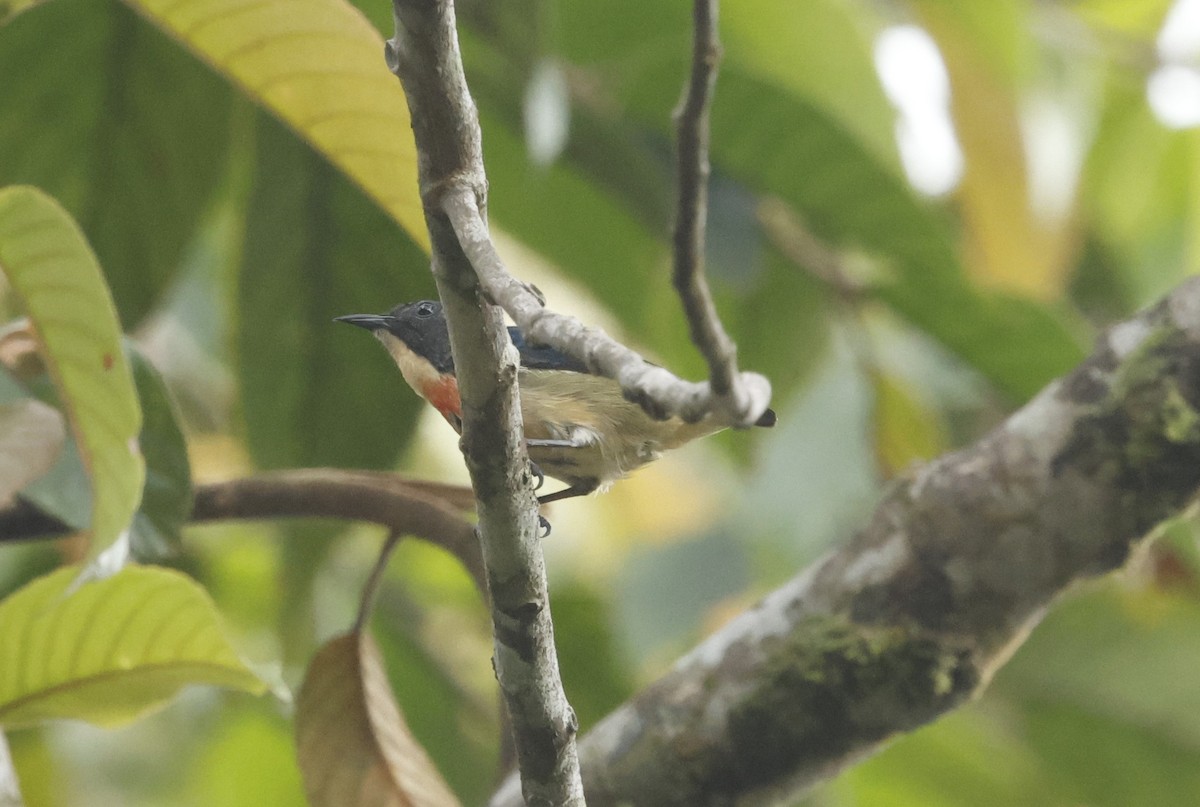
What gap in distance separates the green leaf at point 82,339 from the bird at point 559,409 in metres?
0.94

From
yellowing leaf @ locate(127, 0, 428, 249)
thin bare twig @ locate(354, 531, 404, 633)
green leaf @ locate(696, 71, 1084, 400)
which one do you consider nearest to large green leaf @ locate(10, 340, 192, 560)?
thin bare twig @ locate(354, 531, 404, 633)

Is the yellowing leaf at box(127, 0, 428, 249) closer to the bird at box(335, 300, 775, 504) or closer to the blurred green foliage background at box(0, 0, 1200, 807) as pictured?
the blurred green foliage background at box(0, 0, 1200, 807)

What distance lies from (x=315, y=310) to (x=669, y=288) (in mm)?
1357

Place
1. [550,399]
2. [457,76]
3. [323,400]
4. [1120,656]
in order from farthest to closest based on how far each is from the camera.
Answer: [1120,656] → [323,400] → [550,399] → [457,76]

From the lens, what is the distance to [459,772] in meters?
3.65

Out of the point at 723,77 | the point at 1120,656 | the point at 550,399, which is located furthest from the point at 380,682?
the point at 1120,656

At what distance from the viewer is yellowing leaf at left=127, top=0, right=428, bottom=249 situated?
2.10 m

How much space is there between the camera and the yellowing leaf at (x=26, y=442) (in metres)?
1.81

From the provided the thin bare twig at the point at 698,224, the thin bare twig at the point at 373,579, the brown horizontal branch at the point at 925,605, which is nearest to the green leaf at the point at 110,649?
the thin bare twig at the point at 373,579

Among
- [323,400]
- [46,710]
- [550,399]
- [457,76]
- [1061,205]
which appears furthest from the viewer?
[1061,205]

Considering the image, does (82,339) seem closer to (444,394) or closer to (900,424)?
(444,394)

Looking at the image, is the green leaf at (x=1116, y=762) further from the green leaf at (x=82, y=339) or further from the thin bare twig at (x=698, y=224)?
the thin bare twig at (x=698, y=224)

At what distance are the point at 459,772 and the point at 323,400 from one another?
1.25 m

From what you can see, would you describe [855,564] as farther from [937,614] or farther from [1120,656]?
[1120,656]
